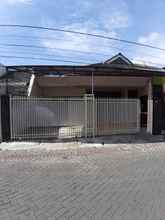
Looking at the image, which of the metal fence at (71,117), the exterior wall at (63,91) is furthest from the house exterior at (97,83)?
the metal fence at (71,117)

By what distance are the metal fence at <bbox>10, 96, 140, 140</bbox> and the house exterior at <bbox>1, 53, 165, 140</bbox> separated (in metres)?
1.17

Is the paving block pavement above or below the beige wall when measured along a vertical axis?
below

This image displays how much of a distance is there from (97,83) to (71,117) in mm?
5004

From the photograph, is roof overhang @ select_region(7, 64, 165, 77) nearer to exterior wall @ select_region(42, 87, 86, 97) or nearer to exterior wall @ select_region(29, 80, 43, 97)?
exterior wall @ select_region(29, 80, 43, 97)

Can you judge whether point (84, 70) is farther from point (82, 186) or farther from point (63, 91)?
point (82, 186)

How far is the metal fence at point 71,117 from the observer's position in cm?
1216

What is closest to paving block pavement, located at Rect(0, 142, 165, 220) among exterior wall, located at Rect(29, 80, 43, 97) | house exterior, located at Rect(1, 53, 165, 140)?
house exterior, located at Rect(1, 53, 165, 140)

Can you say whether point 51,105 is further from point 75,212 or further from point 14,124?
point 75,212

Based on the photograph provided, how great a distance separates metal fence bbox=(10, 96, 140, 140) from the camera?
1216 centimetres

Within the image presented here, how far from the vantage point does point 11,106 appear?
38.9ft

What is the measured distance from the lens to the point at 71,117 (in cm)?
1296

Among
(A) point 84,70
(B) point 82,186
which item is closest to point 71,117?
(A) point 84,70

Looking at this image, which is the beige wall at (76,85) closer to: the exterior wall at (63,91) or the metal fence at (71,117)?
the exterior wall at (63,91)

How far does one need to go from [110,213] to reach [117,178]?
2.03 m
